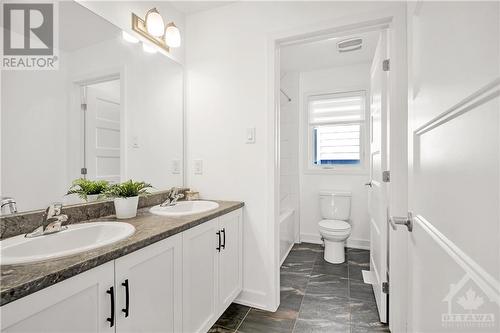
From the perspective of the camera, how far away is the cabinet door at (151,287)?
923 mm

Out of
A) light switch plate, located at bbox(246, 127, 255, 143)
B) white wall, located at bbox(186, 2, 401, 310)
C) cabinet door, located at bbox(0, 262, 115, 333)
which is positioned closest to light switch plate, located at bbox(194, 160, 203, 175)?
white wall, located at bbox(186, 2, 401, 310)

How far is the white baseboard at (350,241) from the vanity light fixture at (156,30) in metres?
2.84

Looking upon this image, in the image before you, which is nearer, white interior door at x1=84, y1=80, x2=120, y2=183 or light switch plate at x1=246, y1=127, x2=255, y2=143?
white interior door at x1=84, y1=80, x2=120, y2=183

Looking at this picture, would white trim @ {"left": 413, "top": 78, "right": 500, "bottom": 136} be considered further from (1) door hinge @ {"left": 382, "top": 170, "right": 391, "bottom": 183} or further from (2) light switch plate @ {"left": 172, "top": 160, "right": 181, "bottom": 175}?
(2) light switch plate @ {"left": 172, "top": 160, "right": 181, "bottom": 175}

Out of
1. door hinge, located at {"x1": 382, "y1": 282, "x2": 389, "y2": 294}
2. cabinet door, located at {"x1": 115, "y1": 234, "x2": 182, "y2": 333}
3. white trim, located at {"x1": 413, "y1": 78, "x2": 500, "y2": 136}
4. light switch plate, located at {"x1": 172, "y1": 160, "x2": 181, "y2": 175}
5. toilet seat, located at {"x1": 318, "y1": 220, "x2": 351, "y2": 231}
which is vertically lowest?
door hinge, located at {"x1": 382, "y1": 282, "x2": 389, "y2": 294}

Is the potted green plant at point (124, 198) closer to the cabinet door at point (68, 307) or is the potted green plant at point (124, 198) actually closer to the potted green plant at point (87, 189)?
the potted green plant at point (87, 189)

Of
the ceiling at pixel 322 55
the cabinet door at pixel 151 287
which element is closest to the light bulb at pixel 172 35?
the ceiling at pixel 322 55

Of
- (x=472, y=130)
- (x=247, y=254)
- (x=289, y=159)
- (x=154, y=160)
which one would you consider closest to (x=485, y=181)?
(x=472, y=130)

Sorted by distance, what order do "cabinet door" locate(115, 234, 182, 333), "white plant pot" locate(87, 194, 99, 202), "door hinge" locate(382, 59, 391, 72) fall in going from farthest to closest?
"door hinge" locate(382, 59, 391, 72) → "white plant pot" locate(87, 194, 99, 202) → "cabinet door" locate(115, 234, 182, 333)

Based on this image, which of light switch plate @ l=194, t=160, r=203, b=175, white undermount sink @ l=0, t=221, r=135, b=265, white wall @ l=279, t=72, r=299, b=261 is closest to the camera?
white undermount sink @ l=0, t=221, r=135, b=265

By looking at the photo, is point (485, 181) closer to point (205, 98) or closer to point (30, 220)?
point (30, 220)

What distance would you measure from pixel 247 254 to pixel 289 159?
71.9 inches

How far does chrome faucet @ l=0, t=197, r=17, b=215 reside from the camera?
3.39ft

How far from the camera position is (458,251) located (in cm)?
49
